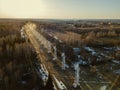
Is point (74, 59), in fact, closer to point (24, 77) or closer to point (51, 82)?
point (24, 77)

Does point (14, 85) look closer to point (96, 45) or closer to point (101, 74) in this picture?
point (101, 74)

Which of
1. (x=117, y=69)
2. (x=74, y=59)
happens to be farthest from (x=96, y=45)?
(x=117, y=69)

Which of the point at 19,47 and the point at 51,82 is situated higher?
the point at 51,82

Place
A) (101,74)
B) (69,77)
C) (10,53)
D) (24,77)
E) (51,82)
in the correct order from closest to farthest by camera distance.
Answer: (51,82), (69,77), (101,74), (24,77), (10,53)

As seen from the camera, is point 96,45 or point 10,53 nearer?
point 10,53

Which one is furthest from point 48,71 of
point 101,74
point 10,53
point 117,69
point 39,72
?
point 10,53

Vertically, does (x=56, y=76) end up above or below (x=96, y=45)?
above

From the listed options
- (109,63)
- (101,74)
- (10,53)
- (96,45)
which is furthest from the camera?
(96,45)

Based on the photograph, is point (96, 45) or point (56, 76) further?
point (96, 45)

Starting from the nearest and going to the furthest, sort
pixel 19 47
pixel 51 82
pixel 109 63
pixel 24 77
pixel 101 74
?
pixel 51 82, pixel 101 74, pixel 24 77, pixel 109 63, pixel 19 47
